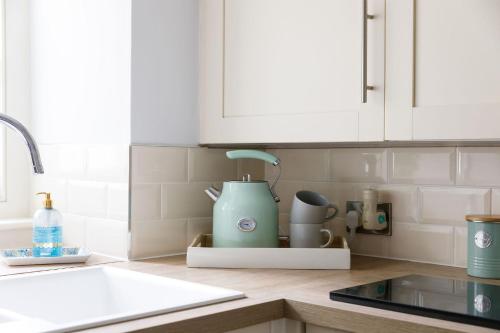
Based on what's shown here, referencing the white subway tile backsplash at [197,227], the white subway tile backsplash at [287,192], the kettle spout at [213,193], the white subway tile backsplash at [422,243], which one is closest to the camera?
the white subway tile backsplash at [422,243]

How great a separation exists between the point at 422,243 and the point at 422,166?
0.21 meters

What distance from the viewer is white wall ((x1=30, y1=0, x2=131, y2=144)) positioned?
1998mm

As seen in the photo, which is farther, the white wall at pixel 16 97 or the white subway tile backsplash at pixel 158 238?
the white wall at pixel 16 97

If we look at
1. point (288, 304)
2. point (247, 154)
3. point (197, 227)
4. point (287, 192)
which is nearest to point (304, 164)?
point (287, 192)

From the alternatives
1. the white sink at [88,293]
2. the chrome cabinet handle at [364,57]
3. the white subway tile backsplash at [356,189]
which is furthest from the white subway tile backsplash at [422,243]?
the white sink at [88,293]

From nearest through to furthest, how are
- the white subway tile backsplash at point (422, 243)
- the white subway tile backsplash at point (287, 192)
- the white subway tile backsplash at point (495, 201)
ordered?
1. the white subway tile backsplash at point (495, 201)
2. the white subway tile backsplash at point (422, 243)
3. the white subway tile backsplash at point (287, 192)

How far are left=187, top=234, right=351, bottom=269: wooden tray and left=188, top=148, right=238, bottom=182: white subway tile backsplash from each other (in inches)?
13.3

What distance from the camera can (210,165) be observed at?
2186mm

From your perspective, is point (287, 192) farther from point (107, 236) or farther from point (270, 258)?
point (107, 236)

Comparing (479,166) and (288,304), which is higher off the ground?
(479,166)

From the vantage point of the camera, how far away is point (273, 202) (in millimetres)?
1969

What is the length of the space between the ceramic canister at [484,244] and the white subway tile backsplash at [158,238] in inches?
32.9

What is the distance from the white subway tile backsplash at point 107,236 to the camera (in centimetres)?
199

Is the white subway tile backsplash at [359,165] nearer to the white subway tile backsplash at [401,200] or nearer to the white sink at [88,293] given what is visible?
the white subway tile backsplash at [401,200]
